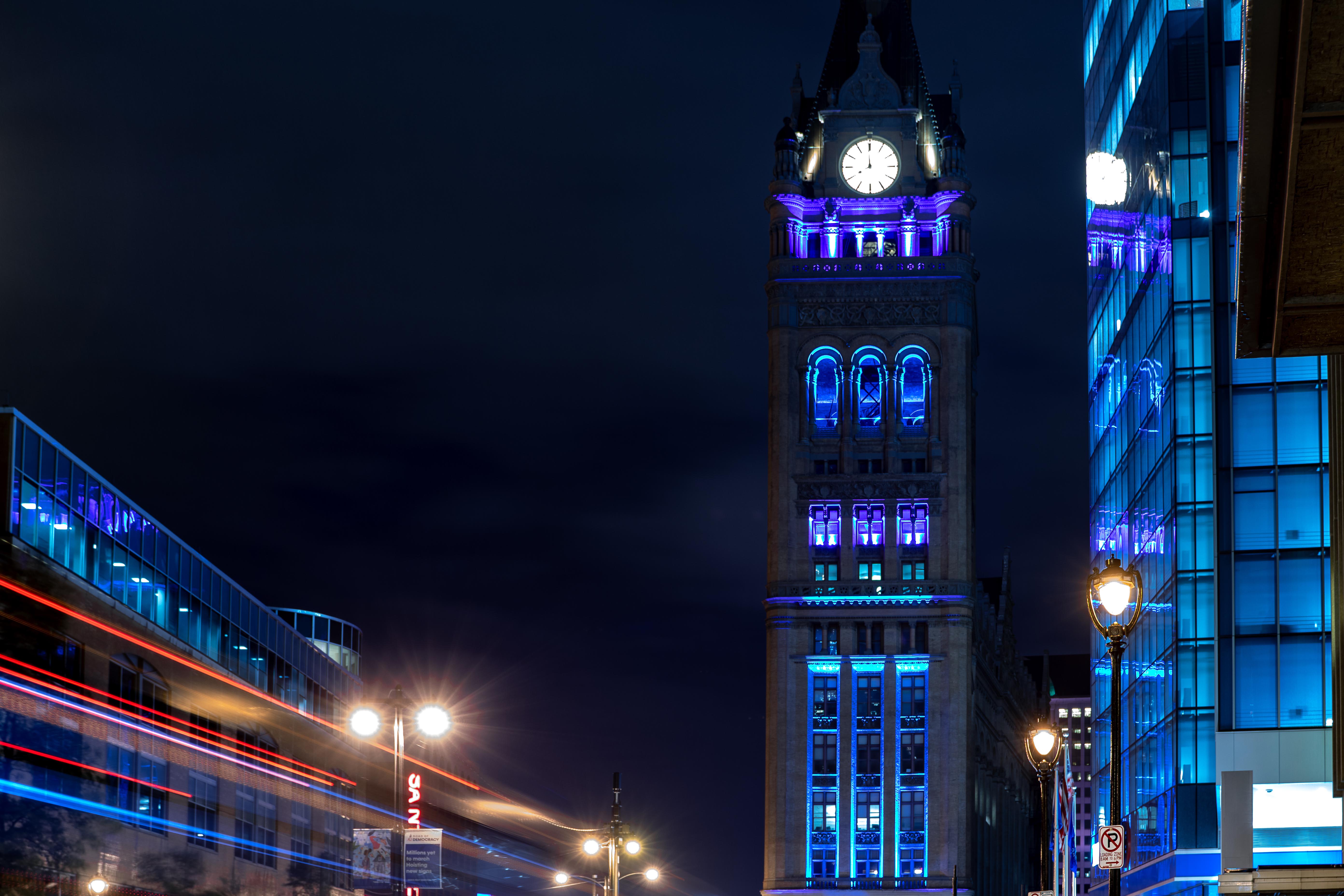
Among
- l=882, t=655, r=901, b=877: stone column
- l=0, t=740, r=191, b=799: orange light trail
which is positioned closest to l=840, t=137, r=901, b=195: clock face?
l=882, t=655, r=901, b=877: stone column

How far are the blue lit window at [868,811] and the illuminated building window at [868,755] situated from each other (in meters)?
0.71

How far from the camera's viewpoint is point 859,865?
121 metres

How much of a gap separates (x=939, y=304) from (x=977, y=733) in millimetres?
34229

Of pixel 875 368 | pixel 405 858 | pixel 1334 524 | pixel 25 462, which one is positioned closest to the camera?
pixel 1334 524

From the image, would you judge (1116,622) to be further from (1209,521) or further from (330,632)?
(330,632)

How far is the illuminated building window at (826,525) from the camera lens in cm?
12638

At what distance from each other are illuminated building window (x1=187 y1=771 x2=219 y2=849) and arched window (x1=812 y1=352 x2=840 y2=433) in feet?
223

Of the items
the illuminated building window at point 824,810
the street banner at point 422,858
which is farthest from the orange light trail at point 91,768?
the illuminated building window at point 824,810

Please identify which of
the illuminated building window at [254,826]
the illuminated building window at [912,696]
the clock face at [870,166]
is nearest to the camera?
the illuminated building window at [254,826]

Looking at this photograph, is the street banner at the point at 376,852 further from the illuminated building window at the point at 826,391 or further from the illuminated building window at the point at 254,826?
the illuminated building window at the point at 826,391

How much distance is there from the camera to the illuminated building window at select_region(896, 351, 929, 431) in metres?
128

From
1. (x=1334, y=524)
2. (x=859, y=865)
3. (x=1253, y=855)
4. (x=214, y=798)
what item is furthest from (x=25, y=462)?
(x=859, y=865)

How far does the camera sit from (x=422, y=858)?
4047 cm

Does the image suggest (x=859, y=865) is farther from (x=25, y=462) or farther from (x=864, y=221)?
(x=25, y=462)
